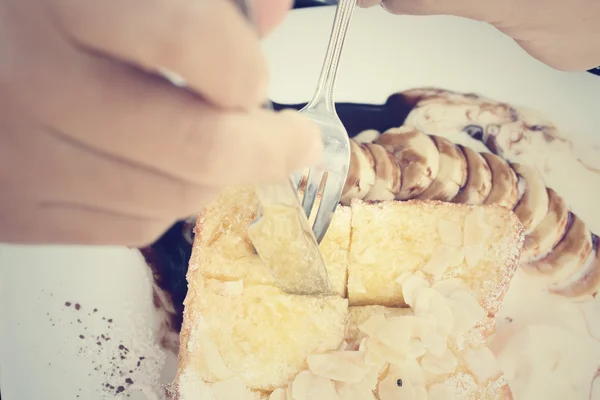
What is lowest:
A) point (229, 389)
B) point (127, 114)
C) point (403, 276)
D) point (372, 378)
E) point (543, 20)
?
point (229, 389)

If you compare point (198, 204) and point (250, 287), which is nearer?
point (198, 204)

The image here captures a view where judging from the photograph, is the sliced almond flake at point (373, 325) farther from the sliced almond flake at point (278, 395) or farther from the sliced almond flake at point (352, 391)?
the sliced almond flake at point (278, 395)

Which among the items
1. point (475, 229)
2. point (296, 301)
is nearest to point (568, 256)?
point (475, 229)

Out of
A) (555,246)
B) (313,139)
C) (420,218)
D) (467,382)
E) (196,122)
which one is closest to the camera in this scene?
(196,122)

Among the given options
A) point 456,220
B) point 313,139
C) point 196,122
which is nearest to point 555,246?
point 456,220

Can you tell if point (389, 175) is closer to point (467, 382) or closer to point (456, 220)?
point (456, 220)

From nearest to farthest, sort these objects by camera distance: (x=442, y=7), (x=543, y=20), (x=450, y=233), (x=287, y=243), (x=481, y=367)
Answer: (x=287, y=243) < (x=481, y=367) < (x=450, y=233) < (x=543, y=20) < (x=442, y=7)

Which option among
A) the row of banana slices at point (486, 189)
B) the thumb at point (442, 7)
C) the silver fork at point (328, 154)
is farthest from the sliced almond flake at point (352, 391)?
the thumb at point (442, 7)

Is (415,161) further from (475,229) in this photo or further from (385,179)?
(475,229)
